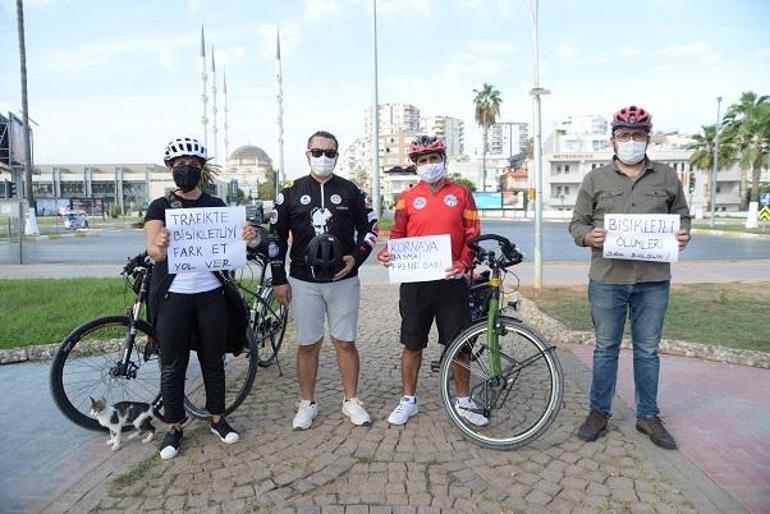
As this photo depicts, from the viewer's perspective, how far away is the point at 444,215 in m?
3.98

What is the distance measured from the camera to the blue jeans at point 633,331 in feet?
12.5

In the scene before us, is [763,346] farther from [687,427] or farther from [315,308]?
[315,308]

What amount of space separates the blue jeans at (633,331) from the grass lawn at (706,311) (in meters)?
2.84

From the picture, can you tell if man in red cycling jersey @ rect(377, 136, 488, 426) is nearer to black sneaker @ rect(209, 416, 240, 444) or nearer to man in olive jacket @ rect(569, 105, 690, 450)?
man in olive jacket @ rect(569, 105, 690, 450)

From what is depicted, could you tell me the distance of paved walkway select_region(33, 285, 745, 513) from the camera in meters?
3.10

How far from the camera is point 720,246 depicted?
21438 millimetres

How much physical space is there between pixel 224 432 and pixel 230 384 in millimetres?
1255

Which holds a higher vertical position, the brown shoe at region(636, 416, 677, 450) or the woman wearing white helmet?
the woman wearing white helmet

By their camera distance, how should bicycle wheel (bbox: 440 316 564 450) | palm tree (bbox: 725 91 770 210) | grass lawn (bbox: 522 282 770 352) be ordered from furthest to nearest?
palm tree (bbox: 725 91 770 210), grass lawn (bbox: 522 282 770 352), bicycle wheel (bbox: 440 316 564 450)

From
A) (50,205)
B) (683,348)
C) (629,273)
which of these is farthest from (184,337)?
(50,205)

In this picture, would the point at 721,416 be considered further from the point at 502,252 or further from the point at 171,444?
the point at 171,444

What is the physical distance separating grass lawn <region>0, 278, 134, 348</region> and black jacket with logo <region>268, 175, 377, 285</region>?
2042mm

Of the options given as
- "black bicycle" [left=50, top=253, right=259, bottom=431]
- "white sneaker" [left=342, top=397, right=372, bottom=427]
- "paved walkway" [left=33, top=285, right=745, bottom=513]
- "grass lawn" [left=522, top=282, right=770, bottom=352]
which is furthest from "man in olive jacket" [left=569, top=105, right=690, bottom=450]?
"grass lawn" [left=522, top=282, right=770, bottom=352]

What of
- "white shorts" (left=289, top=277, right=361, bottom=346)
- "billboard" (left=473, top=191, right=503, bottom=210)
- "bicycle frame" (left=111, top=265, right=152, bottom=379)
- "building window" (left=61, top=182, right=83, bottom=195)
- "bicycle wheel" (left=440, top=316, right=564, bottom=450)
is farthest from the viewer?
"building window" (left=61, top=182, right=83, bottom=195)
